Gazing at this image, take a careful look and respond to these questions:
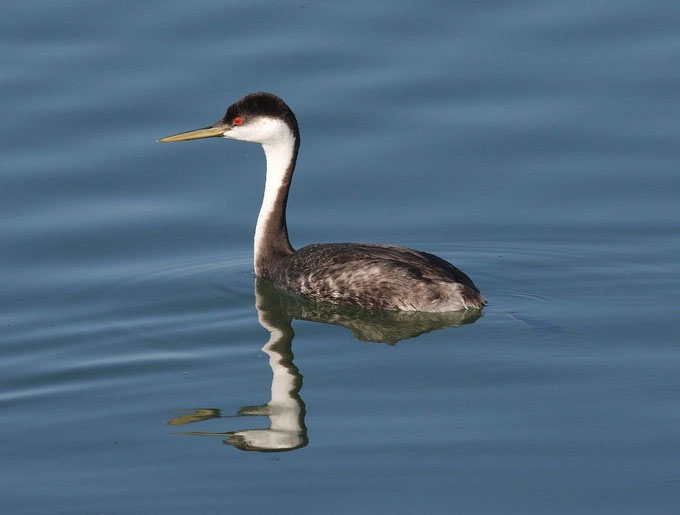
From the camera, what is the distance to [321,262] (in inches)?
460

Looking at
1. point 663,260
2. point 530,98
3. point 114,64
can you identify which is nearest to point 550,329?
point 663,260

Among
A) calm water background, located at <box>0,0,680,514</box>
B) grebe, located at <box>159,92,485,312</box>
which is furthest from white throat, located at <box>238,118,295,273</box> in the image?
calm water background, located at <box>0,0,680,514</box>

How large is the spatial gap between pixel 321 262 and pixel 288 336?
930 millimetres

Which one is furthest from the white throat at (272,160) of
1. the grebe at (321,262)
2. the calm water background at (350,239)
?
the calm water background at (350,239)

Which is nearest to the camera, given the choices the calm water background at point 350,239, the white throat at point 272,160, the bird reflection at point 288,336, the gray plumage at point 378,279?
Result: the calm water background at point 350,239

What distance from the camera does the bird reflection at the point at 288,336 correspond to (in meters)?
9.16

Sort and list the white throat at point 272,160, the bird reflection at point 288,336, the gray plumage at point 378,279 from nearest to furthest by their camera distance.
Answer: the bird reflection at point 288,336 < the gray plumage at point 378,279 < the white throat at point 272,160

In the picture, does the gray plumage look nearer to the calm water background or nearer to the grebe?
the grebe

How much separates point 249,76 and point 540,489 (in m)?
8.16

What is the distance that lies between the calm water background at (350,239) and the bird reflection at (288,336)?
0.30ft

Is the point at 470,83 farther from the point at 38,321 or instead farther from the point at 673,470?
the point at 673,470

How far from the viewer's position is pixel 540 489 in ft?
26.9

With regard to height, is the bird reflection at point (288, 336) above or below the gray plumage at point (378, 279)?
below

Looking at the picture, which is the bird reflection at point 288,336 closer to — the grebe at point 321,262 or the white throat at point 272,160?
the grebe at point 321,262
